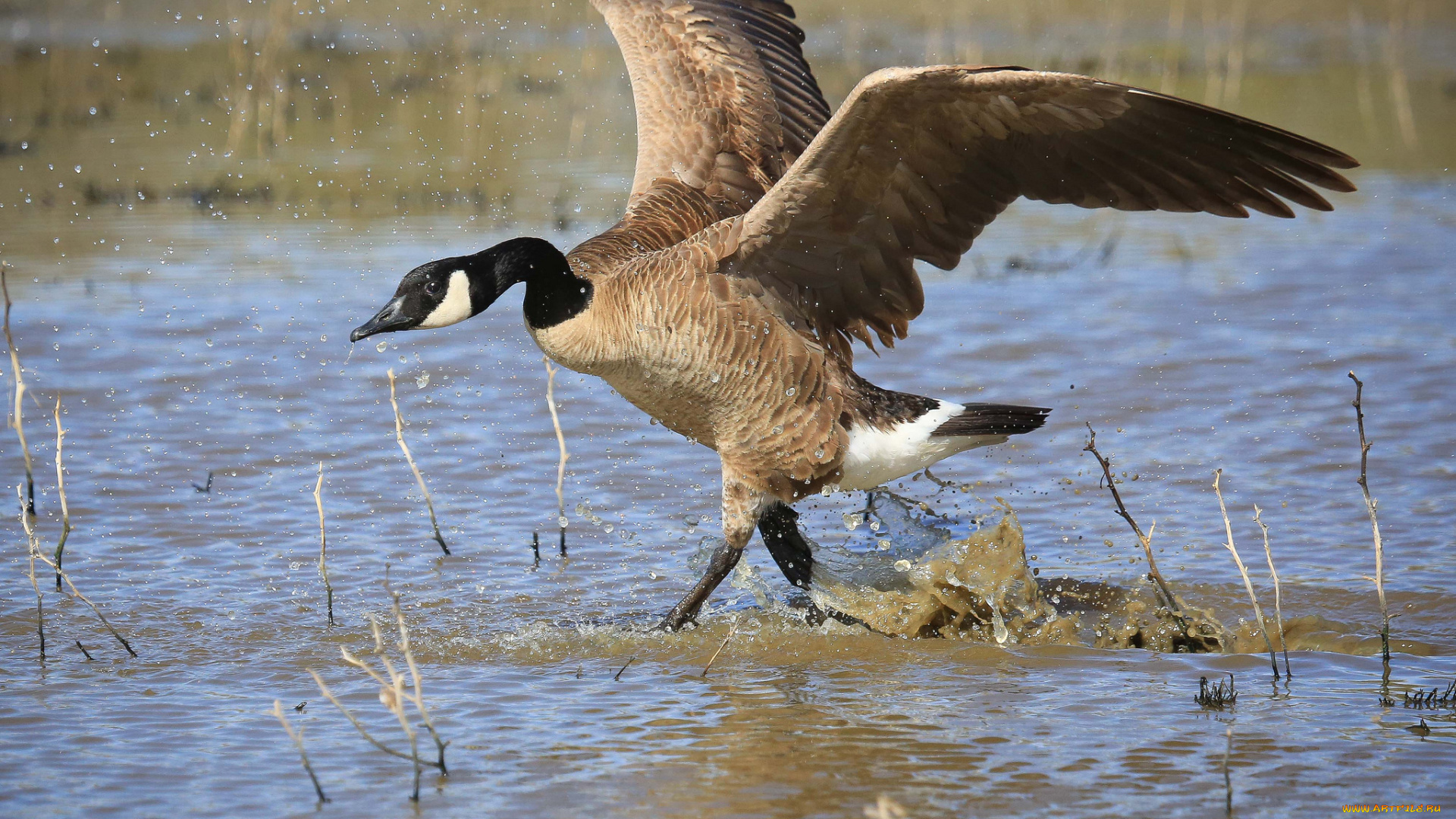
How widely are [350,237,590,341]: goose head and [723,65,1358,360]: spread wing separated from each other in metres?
0.65

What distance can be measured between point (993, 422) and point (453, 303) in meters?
1.87

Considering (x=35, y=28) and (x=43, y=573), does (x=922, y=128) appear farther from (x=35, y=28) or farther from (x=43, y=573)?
(x=35, y=28)

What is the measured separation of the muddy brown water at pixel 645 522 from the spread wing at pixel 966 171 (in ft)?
3.29

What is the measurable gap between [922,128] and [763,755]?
1.96 m

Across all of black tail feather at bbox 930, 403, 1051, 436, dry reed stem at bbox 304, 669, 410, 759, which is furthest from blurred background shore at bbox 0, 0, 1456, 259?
dry reed stem at bbox 304, 669, 410, 759

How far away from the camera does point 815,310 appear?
5180 millimetres

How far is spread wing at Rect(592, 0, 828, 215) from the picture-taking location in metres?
5.80

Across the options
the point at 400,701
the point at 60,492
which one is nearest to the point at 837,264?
the point at 400,701

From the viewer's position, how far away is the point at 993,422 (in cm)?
503

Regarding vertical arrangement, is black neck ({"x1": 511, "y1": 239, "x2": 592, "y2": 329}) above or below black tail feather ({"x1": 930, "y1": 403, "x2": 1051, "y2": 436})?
above

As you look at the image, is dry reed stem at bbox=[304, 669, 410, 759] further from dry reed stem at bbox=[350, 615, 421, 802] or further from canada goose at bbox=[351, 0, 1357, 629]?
canada goose at bbox=[351, 0, 1357, 629]

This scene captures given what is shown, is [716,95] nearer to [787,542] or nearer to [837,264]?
[837,264]

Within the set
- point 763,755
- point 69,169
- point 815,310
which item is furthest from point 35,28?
point 763,755

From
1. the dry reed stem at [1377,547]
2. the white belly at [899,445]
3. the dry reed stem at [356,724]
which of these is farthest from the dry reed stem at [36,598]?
the dry reed stem at [1377,547]
